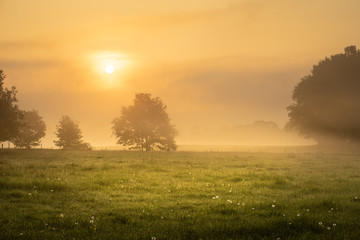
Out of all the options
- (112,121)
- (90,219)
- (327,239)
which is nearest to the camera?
(327,239)

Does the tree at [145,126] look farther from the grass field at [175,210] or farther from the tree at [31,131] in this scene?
the grass field at [175,210]

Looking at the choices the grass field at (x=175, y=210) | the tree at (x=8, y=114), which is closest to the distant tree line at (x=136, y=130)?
the tree at (x=8, y=114)

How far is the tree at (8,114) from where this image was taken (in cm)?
5381

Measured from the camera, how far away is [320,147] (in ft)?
256

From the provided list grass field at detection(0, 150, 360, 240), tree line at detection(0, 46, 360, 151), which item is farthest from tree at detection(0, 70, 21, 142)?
grass field at detection(0, 150, 360, 240)

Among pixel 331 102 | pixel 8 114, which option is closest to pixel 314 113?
pixel 331 102

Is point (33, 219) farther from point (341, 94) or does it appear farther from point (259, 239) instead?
point (341, 94)

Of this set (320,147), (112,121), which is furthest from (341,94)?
(112,121)

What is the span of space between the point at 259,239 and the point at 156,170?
19.2m

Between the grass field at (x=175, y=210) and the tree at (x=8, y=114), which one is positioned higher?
the tree at (x=8, y=114)

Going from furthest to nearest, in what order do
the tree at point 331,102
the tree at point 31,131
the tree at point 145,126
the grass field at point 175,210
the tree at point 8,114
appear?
the tree at point 31,131, the tree at point 145,126, the tree at point 331,102, the tree at point 8,114, the grass field at point 175,210

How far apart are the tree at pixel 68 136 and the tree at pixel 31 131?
5.01 meters

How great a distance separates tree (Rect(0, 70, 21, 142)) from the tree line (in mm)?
17380

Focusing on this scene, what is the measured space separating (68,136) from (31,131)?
30.3 ft
